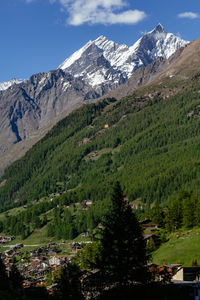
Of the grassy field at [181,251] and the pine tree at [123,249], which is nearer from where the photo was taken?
the pine tree at [123,249]

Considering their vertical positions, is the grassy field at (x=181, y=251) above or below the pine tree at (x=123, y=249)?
below

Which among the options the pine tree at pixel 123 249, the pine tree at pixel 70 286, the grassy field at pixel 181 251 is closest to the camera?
the pine tree at pixel 123 249

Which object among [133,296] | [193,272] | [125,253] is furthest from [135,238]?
[193,272]

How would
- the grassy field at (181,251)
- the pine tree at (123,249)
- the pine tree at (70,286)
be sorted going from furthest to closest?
the grassy field at (181,251) → the pine tree at (70,286) → the pine tree at (123,249)

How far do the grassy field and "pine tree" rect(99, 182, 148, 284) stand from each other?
1830 inches

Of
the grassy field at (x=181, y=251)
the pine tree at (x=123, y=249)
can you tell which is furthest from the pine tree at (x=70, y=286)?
the grassy field at (x=181, y=251)

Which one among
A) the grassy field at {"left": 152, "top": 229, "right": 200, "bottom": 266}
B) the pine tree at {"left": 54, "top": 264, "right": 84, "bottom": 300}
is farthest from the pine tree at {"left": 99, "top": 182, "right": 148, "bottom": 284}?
the grassy field at {"left": 152, "top": 229, "right": 200, "bottom": 266}

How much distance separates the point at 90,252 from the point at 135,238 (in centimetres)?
9337

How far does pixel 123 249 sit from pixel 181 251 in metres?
56.2

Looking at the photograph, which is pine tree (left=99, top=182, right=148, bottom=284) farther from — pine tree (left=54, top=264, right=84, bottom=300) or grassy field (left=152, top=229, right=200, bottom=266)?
grassy field (left=152, top=229, right=200, bottom=266)

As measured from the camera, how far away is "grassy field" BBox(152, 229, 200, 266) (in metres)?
95.0

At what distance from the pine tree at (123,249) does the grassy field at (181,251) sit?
46491 millimetres

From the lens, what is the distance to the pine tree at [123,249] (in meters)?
47.7

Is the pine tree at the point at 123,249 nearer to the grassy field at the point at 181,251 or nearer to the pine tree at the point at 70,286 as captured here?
the pine tree at the point at 70,286
